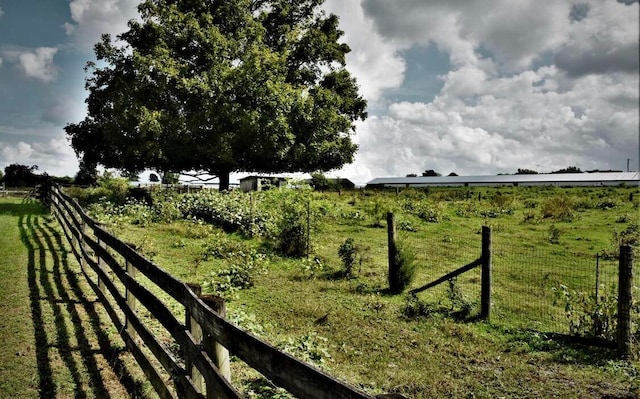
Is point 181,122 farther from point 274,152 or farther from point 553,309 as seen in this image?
point 553,309

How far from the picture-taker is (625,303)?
8039 mm

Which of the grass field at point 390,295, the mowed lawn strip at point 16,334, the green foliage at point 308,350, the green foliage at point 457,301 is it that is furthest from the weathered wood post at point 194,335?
the green foliage at point 457,301

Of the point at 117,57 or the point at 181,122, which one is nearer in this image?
the point at 181,122

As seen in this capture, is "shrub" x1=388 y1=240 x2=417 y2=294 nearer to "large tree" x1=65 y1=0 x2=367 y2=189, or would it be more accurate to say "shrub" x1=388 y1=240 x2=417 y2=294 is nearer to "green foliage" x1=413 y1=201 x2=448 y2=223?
"green foliage" x1=413 y1=201 x2=448 y2=223

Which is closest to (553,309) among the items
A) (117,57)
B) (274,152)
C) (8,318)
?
(8,318)

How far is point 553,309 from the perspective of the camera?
10984mm

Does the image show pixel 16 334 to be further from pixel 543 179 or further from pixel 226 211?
pixel 543 179

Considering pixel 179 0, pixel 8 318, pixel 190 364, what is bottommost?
pixel 8 318

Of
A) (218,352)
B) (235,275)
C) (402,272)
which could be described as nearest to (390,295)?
(402,272)

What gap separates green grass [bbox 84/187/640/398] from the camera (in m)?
7.07

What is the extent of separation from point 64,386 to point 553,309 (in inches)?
402

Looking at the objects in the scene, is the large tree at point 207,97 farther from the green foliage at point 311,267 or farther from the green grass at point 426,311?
the green foliage at point 311,267

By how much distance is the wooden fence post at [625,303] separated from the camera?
8039 mm

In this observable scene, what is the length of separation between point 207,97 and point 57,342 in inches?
838
